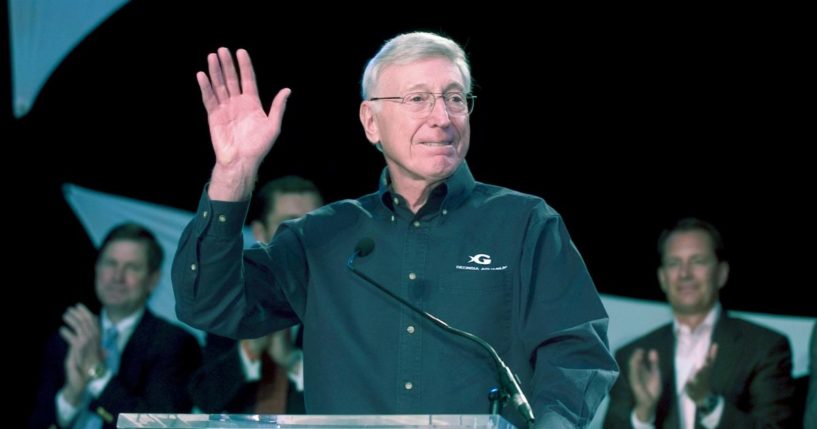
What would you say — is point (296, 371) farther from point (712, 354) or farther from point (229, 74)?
point (229, 74)

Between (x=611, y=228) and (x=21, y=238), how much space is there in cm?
277

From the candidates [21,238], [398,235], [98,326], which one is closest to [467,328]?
[398,235]

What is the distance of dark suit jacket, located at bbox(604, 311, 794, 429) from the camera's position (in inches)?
171

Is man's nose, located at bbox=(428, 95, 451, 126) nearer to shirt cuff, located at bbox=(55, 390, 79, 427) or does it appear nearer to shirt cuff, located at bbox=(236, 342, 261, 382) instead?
shirt cuff, located at bbox=(236, 342, 261, 382)

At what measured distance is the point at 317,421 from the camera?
173cm

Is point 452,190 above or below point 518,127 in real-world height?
below

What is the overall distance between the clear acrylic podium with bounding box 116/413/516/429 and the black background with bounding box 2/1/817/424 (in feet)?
11.2

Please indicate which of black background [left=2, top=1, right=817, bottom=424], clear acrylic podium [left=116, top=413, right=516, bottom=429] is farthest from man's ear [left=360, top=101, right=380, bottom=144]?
black background [left=2, top=1, right=817, bottom=424]

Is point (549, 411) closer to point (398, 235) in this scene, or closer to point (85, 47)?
point (398, 235)

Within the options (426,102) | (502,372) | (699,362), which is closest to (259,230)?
(699,362)

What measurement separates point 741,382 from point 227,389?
2.05 metres

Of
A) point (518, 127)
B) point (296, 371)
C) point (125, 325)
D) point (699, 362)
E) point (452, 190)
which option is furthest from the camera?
point (518, 127)

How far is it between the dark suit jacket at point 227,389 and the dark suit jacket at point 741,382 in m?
1.39

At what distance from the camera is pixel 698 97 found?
16.3 ft
